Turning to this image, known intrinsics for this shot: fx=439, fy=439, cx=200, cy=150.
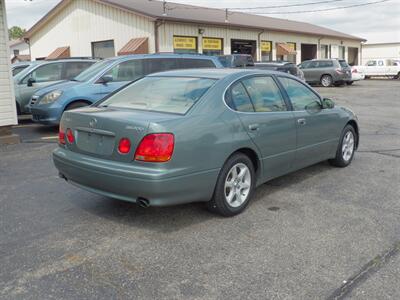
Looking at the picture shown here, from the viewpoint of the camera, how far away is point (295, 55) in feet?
108

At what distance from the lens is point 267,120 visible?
15.9 ft

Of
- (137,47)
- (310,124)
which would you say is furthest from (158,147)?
(137,47)

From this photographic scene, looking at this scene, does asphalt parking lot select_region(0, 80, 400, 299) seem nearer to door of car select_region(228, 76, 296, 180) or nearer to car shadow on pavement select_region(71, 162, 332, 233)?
car shadow on pavement select_region(71, 162, 332, 233)

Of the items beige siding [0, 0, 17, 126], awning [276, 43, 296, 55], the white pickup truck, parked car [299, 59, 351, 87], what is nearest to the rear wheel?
beige siding [0, 0, 17, 126]

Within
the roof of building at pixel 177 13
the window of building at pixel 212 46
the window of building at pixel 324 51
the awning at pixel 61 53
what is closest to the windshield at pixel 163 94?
the roof of building at pixel 177 13

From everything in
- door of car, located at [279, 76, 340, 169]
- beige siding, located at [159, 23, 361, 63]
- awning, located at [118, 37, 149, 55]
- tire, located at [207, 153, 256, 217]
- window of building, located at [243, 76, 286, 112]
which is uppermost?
beige siding, located at [159, 23, 361, 63]

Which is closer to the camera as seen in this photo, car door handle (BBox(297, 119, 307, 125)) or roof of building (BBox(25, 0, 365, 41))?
car door handle (BBox(297, 119, 307, 125))

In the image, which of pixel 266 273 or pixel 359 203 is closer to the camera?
pixel 266 273

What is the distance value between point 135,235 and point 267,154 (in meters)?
1.73

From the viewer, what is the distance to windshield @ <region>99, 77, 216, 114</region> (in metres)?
4.42

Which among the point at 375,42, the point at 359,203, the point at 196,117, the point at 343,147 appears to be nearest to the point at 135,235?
the point at 196,117

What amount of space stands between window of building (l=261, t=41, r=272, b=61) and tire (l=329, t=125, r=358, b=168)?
2331 centimetres

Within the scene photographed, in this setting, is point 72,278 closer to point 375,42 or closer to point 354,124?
point 354,124

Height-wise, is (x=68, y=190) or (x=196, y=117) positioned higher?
(x=196, y=117)
